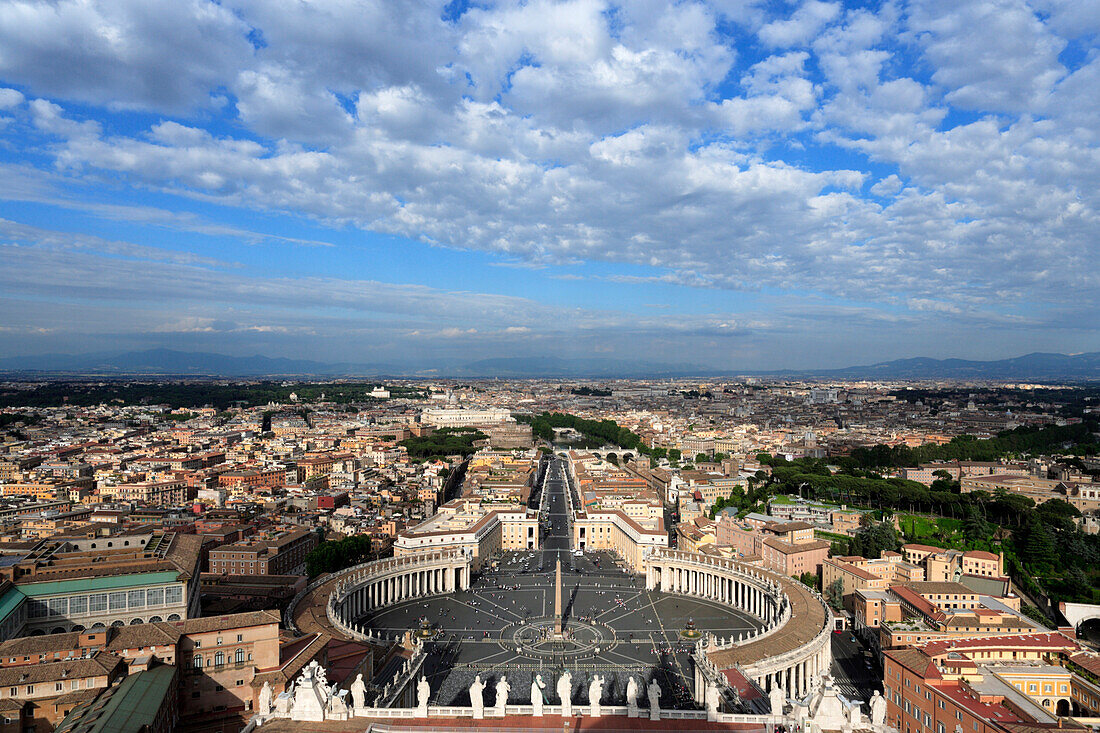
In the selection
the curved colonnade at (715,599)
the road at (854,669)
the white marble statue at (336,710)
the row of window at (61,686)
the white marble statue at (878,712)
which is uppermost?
the white marble statue at (878,712)

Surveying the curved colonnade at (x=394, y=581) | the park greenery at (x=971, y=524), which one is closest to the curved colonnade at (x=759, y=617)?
the park greenery at (x=971, y=524)

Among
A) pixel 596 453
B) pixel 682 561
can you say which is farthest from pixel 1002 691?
pixel 596 453

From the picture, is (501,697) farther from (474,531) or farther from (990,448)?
(990,448)

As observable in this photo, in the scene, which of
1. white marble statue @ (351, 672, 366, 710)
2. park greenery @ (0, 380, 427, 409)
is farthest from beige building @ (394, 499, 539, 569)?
park greenery @ (0, 380, 427, 409)

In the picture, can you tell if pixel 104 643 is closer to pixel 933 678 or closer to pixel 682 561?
pixel 933 678

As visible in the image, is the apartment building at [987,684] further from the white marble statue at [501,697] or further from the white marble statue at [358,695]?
the white marble statue at [358,695]

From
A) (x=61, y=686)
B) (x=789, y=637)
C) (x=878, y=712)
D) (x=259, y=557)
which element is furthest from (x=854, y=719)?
(x=259, y=557)
